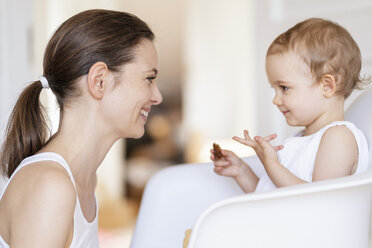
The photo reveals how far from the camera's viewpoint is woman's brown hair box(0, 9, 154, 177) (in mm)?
1149

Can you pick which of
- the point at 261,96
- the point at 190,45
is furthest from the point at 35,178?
the point at 190,45

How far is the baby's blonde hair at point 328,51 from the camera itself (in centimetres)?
121

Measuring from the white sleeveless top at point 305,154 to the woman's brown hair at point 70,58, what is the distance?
451mm

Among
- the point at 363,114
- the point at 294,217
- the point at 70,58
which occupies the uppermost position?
the point at 70,58

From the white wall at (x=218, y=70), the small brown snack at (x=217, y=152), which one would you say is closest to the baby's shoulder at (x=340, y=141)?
the small brown snack at (x=217, y=152)

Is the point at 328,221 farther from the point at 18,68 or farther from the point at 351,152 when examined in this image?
the point at 18,68

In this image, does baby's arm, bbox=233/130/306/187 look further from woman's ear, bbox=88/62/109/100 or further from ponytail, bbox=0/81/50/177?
ponytail, bbox=0/81/50/177

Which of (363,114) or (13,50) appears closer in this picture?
(363,114)

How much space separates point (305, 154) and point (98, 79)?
515 mm

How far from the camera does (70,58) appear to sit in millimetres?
1146

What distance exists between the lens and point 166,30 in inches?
233

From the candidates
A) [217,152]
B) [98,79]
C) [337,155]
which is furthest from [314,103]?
[98,79]

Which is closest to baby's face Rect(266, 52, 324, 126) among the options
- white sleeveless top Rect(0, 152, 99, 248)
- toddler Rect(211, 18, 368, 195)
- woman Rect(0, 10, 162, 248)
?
toddler Rect(211, 18, 368, 195)

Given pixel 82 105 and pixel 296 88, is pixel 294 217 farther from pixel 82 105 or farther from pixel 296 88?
pixel 82 105
